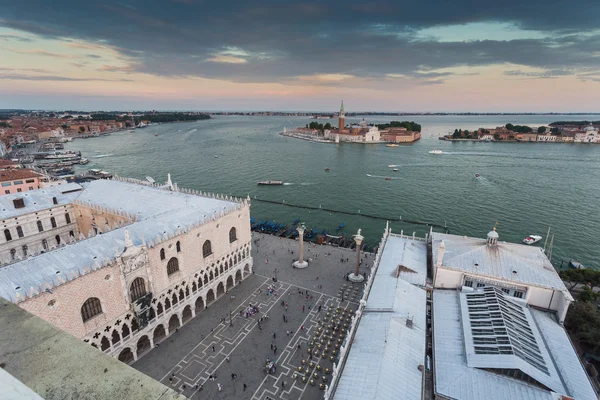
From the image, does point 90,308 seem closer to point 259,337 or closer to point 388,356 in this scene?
point 259,337

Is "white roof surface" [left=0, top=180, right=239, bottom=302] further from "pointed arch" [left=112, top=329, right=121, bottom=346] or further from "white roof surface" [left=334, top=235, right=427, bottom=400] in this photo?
"white roof surface" [left=334, top=235, right=427, bottom=400]

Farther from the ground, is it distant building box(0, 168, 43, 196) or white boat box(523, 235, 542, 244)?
distant building box(0, 168, 43, 196)

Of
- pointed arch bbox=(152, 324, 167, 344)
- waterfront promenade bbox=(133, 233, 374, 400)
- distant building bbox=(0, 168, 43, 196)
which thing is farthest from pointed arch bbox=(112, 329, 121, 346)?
distant building bbox=(0, 168, 43, 196)

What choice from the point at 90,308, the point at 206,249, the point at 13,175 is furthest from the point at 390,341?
the point at 13,175

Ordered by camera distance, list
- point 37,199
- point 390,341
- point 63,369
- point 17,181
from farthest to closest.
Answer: point 17,181 < point 37,199 < point 390,341 < point 63,369

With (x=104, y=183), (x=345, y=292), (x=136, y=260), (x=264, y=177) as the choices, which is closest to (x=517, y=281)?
(x=345, y=292)

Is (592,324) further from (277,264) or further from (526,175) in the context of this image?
(526,175)
